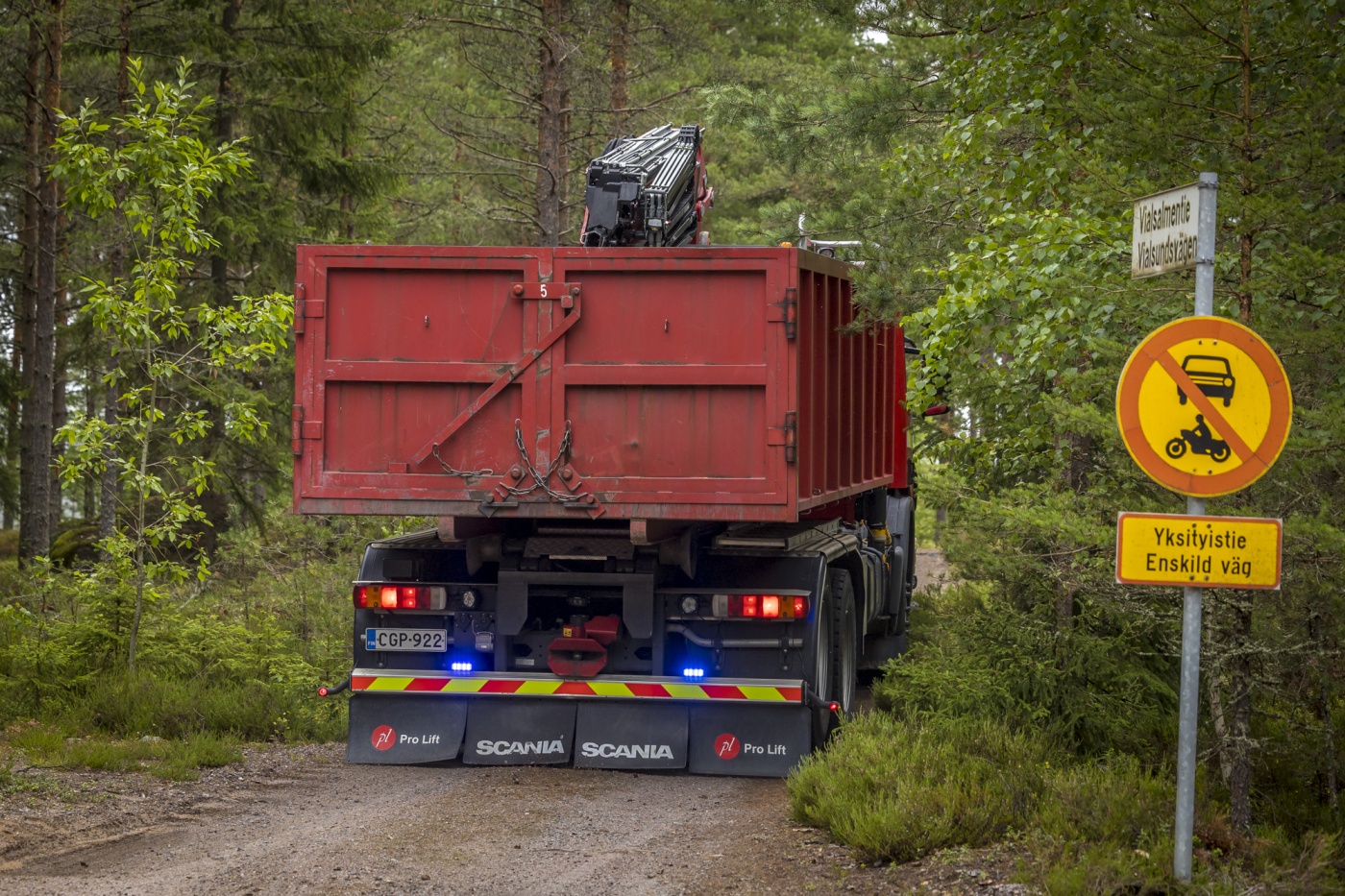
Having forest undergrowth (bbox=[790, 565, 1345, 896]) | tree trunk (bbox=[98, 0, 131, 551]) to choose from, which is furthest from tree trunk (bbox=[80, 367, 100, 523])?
forest undergrowth (bbox=[790, 565, 1345, 896])

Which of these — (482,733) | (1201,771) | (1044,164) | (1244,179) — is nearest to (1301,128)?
(1244,179)

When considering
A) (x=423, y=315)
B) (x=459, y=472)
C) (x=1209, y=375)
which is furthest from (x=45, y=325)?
(x=1209, y=375)

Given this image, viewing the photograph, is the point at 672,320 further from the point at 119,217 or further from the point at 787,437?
the point at 119,217

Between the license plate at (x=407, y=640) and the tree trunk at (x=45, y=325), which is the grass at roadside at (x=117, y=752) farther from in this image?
the tree trunk at (x=45, y=325)

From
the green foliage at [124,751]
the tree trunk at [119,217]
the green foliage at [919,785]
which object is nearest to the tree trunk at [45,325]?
the tree trunk at [119,217]

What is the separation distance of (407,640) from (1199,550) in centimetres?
490

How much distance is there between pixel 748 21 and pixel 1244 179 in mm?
26359

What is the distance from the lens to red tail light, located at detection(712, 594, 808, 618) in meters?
8.05

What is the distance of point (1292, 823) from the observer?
7.34 metres

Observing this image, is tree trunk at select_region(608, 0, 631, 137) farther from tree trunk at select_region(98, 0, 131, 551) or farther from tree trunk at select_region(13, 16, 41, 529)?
tree trunk at select_region(13, 16, 41, 529)

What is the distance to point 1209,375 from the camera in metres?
4.91

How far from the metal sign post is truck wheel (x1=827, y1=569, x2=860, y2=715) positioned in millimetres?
3666

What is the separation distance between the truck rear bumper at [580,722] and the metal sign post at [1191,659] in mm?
3130

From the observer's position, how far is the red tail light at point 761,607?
805cm
